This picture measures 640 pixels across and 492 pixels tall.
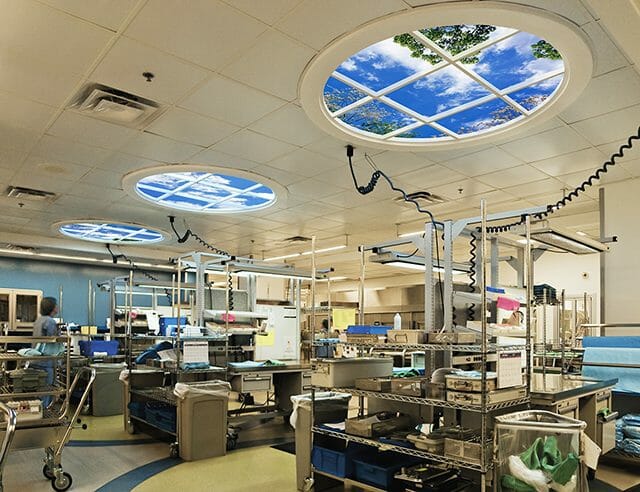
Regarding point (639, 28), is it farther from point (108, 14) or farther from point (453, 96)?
point (108, 14)

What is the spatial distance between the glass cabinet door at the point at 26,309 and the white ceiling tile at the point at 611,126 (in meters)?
10.5

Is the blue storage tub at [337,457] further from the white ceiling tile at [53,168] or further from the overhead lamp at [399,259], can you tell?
the white ceiling tile at [53,168]

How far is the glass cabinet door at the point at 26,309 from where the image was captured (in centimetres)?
1048

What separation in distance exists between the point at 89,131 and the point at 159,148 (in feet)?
2.27

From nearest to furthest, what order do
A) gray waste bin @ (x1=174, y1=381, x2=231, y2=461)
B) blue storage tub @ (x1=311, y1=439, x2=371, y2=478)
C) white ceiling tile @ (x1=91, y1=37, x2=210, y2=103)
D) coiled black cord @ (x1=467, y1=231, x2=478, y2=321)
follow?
white ceiling tile @ (x1=91, y1=37, x2=210, y2=103), blue storage tub @ (x1=311, y1=439, x2=371, y2=478), coiled black cord @ (x1=467, y1=231, x2=478, y2=321), gray waste bin @ (x1=174, y1=381, x2=231, y2=461)

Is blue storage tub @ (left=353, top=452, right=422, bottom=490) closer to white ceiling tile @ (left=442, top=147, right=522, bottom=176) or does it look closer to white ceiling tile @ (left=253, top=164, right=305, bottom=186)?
white ceiling tile @ (left=442, top=147, right=522, bottom=176)

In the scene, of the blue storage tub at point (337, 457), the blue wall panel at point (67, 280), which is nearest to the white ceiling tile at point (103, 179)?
the blue storage tub at point (337, 457)

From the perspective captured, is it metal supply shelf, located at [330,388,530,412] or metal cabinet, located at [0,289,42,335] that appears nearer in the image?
metal supply shelf, located at [330,388,530,412]

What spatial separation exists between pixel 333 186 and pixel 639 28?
429 cm

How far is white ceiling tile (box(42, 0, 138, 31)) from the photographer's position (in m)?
2.88

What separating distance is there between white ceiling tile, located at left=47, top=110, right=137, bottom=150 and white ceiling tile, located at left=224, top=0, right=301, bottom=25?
7.23 feet

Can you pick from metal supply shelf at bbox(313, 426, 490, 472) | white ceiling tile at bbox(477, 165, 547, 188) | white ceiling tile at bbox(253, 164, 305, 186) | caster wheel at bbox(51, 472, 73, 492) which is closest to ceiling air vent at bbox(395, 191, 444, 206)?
white ceiling tile at bbox(477, 165, 547, 188)

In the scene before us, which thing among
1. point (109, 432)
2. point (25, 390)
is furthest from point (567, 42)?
point (109, 432)

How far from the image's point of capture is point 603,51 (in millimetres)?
3336
